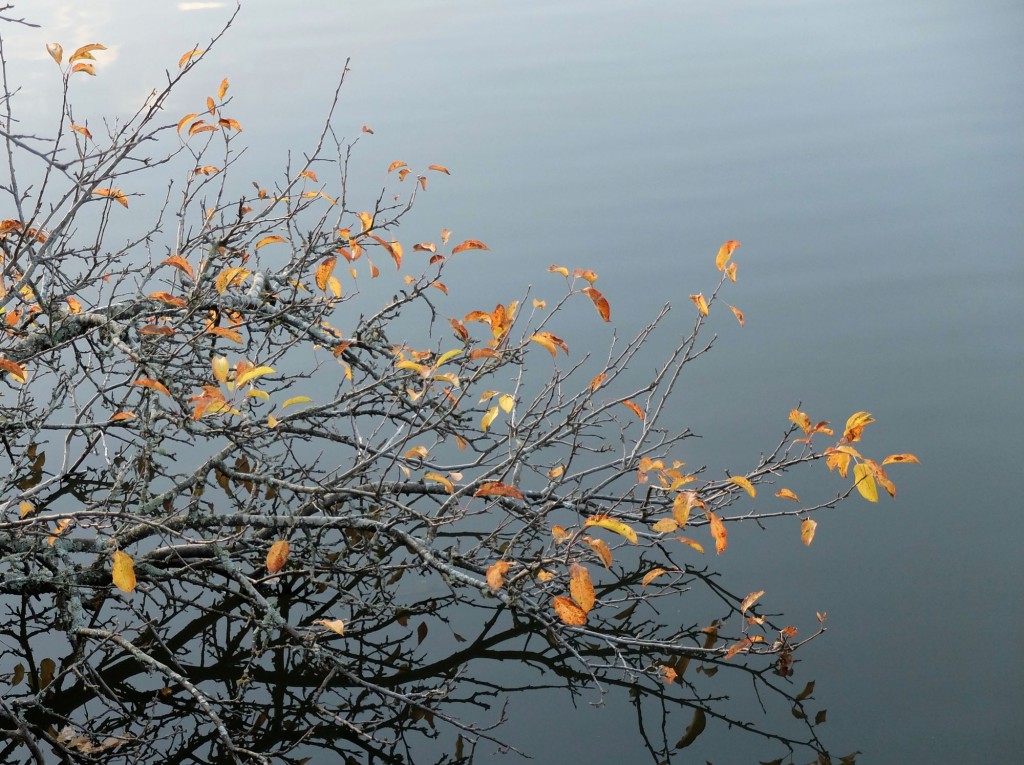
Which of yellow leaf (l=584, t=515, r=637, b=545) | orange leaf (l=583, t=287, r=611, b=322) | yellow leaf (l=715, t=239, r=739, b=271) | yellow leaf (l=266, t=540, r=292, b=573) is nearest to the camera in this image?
yellow leaf (l=584, t=515, r=637, b=545)

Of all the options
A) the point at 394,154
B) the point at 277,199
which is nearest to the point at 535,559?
the point at 277,199

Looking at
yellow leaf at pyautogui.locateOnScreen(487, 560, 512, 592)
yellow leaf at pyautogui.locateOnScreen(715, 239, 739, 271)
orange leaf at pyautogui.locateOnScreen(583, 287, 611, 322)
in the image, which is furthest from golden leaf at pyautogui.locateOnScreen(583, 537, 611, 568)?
yellow leaf at pyautogui.locateOnScreen(715, 239, 739, 271)

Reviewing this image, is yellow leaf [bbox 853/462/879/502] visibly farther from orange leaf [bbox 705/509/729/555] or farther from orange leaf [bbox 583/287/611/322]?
orange leaf [bbox 583/287/611/322]

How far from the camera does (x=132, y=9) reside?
34.1 ft

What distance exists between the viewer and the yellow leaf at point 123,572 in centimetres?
220

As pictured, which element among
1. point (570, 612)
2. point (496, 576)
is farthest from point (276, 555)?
point (570, 612)

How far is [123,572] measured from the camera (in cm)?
222

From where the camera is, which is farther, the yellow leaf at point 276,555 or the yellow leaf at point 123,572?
the yellow leaf at point 276,555

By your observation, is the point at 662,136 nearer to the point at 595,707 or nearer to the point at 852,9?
the point at 852,9

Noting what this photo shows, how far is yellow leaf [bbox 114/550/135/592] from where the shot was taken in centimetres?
220

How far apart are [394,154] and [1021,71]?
5.11 metres

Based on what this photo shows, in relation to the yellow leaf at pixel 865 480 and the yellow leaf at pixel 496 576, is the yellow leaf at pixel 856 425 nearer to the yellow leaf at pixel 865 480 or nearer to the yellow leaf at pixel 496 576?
the yellow leaf at pixel 865 480

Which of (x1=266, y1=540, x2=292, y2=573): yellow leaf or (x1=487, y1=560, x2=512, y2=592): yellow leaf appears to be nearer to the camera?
(x1=487, y1=560, x2=512, y2=592): yellow leaf

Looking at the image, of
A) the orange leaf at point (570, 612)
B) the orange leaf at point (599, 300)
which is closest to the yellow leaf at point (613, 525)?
the orange leaf at point (570, 612)
